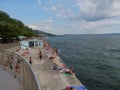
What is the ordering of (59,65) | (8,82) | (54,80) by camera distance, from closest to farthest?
1. (8,82)
2. (54,80)
3. (59,65)

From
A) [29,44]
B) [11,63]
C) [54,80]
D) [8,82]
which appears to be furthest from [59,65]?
[29,44]

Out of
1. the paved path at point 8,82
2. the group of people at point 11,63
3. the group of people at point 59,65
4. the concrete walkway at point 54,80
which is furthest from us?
the group of people at point 59,65

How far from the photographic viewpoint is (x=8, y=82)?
14820 mm

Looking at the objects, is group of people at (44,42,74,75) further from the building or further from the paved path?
the building

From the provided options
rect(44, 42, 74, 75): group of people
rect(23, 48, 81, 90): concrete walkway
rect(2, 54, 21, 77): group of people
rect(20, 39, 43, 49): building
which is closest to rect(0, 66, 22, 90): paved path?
rect(2, 54, 21, 77): group of people

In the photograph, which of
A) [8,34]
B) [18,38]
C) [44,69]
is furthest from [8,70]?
[18,38]

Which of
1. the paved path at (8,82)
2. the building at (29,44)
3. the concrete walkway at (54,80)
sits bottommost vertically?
the concrete walkway at (54,80)

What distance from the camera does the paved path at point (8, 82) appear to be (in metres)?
13.8

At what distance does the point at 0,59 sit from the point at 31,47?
72.9 feet

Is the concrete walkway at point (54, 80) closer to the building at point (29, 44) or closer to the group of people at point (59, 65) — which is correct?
the group of people at point (59, 65)

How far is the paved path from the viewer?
542 inches

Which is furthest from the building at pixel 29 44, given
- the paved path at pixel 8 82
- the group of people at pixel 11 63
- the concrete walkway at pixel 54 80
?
the paved path at pixel 8 82

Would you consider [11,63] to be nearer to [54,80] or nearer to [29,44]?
[54,80]

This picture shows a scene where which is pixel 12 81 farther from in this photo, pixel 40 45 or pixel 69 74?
pixel 40 45
